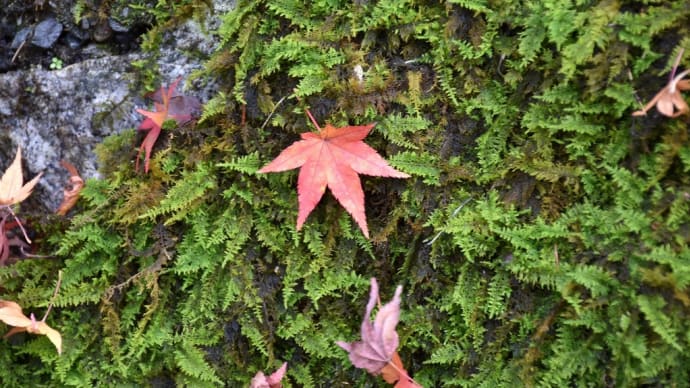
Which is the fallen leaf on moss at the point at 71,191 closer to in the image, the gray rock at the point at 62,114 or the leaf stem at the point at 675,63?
the gray rock at the point at 62,114

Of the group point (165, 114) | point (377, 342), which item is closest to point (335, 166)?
point (377, 342)

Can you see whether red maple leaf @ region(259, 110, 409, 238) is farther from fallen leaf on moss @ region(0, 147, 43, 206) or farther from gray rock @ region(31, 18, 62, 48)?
gray rock @ region(31, 18, 62, 48)

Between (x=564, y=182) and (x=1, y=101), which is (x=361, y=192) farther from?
(x=1, y=101)

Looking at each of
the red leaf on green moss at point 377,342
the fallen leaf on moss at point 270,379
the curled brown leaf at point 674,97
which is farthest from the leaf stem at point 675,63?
the fallen leaf on moss at point 270,379

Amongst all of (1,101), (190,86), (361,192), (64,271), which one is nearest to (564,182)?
(361,192)

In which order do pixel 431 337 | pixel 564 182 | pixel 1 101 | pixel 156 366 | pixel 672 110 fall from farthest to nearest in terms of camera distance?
pixel 1 101, pixel 156 366, pixel 431 337, pixel 564 182, pixel 672 110

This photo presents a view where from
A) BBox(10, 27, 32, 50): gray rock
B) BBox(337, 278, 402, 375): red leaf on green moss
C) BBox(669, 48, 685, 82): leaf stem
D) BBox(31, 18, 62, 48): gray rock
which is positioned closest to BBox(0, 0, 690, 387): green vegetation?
BBox(669, 48, 685, 82): leaf stem
